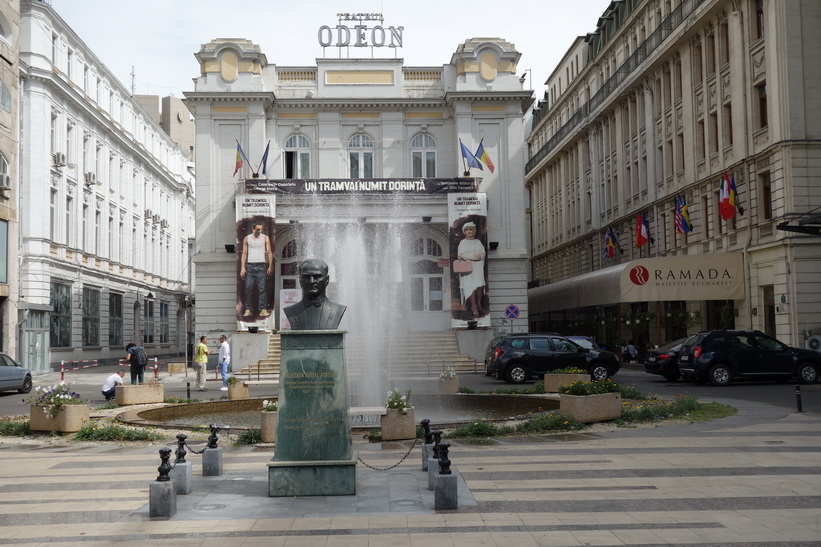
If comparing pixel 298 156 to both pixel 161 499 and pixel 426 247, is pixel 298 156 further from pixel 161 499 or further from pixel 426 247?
pixel 161 499

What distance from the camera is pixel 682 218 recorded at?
131 feet

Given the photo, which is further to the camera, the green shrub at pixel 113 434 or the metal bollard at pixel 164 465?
the green shrub at pixel 113 434

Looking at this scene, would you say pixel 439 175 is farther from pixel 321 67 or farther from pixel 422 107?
pixel 321 67

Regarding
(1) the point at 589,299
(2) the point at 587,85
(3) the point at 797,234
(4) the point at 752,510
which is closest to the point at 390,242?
(1) the point at 589,299

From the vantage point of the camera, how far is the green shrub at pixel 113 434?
50.3 feet

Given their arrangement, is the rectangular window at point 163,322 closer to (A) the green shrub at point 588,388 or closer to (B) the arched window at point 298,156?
(B) the arched window at point 298,156

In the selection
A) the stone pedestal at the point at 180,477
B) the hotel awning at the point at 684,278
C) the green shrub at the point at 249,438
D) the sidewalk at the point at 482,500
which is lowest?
the sidewalk at the point at 482,500

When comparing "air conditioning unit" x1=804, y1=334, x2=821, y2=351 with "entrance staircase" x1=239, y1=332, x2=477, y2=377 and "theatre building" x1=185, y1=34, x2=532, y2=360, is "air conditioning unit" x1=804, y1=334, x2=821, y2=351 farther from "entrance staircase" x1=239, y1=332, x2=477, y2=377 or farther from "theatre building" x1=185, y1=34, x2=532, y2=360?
"theatre building" x1=185, y1=34, x2=532, y2=360

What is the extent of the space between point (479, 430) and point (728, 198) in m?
23.8

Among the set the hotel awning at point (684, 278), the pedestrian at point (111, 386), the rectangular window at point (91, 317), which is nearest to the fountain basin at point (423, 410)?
the pedestrian at point (111, 386)

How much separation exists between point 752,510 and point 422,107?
3945cm

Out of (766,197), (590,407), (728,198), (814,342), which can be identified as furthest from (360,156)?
(590,407)

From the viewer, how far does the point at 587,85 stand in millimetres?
61812

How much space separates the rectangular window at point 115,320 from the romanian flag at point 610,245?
1270 inches
